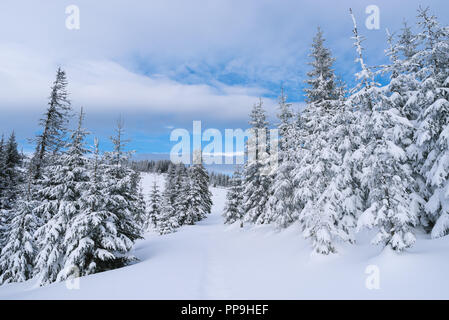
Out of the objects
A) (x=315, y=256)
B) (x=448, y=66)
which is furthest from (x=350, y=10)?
(x=315, y=256)

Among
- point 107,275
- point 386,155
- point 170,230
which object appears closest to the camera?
point 386,155

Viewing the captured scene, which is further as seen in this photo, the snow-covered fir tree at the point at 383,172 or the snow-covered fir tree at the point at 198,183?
the snow-covered fir tree at the point at 198,183

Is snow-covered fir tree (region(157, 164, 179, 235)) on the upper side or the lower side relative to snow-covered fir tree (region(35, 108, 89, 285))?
lower

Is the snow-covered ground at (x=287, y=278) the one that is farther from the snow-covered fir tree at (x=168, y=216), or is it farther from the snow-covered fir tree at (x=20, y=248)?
the snow-covered fir tree at (x=168, y=216)

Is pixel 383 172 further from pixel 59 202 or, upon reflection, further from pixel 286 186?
pixel 59 202

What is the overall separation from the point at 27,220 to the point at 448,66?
31.3 m

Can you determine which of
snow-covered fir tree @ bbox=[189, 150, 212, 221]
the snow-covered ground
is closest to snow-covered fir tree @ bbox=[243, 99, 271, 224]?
the snow-covered ground

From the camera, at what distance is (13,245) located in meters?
17.1

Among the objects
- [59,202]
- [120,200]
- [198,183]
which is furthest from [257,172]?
[198,183]

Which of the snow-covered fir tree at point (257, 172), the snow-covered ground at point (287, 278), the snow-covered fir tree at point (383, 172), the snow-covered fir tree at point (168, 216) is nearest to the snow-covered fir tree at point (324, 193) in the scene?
the snow-covered ground at point (287, 278)

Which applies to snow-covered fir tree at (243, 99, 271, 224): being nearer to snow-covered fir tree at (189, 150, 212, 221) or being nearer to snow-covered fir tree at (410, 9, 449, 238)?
snow-covered fir tree at (410, 9, 449, 238)

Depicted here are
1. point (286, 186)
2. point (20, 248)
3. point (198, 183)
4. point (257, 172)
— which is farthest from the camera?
point (198, 183)

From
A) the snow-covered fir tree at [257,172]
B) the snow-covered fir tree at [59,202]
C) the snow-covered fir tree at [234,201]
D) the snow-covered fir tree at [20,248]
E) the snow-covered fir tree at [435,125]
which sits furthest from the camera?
the snow-covered fir tree at [234,201]

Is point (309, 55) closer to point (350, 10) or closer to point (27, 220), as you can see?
point (350, 10)
